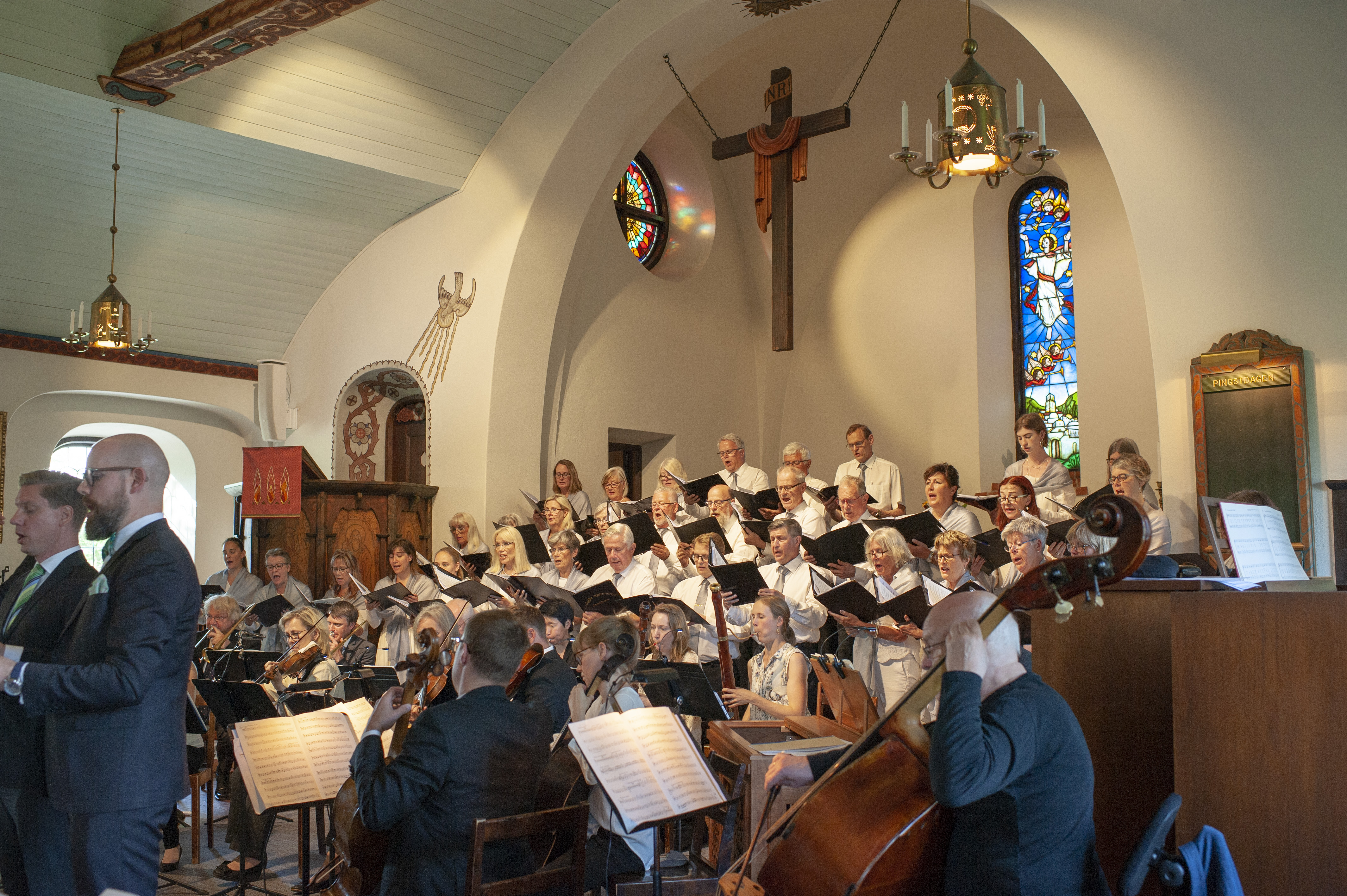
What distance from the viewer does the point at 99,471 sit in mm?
2828

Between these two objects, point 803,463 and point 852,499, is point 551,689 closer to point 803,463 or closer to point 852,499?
point 852,499

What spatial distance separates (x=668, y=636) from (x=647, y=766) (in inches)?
70.0

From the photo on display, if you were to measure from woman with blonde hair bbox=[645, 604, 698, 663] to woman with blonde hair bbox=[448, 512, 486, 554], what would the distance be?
3961mm

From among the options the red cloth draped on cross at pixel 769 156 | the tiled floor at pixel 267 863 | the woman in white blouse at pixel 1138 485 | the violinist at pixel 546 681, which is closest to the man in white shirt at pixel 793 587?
the woman in white blouse at pixel 1138 485

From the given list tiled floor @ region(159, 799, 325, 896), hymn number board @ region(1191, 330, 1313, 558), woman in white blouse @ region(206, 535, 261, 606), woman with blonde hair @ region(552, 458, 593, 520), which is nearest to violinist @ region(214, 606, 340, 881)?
tiled floor @ region(159, 799, 325, 896)

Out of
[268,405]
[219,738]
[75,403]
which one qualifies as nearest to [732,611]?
[219,738]

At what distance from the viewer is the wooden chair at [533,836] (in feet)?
8.92

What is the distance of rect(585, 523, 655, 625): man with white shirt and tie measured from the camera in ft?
21.7

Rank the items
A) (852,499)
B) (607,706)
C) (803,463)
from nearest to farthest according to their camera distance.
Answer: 1. (607,706)
2. (852,499)
3. (803,463)

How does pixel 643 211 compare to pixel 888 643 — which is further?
pixel 643 211

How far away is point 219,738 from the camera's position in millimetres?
5918

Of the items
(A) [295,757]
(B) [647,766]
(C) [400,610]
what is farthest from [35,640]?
(C) [400,610]

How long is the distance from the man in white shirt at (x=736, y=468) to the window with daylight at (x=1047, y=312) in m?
3.49

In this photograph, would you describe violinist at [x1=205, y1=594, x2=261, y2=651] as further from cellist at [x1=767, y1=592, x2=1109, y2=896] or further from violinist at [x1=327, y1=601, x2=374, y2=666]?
cellist at [x1=767, y1=592, x2=1109, y2=896]
